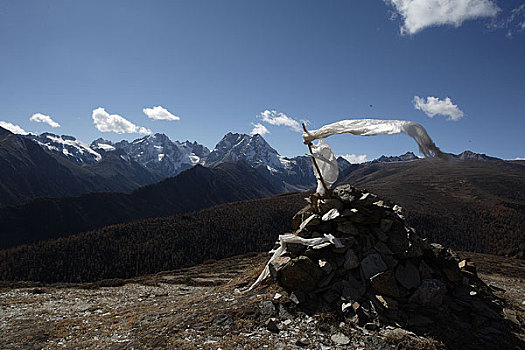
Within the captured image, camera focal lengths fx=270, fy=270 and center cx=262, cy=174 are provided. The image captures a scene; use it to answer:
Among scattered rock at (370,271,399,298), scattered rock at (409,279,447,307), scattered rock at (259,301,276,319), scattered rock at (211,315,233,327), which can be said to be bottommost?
scattered rock at (211,315,233,327)

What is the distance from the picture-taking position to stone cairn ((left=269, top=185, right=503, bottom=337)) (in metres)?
9.00

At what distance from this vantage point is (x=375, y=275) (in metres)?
9.56

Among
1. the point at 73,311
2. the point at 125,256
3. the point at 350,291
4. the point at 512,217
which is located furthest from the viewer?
the point at 512,217

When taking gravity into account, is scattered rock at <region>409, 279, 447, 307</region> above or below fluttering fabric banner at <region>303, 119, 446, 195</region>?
below

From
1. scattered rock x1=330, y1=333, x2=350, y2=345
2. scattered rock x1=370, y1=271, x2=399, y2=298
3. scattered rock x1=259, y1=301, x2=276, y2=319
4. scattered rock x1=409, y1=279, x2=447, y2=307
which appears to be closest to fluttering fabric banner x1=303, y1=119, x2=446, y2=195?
scattered rock x1=370, y1=271, x2=399, y2=298

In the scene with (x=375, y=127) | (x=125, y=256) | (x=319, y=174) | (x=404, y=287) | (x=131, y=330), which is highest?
(x=375, y=127)

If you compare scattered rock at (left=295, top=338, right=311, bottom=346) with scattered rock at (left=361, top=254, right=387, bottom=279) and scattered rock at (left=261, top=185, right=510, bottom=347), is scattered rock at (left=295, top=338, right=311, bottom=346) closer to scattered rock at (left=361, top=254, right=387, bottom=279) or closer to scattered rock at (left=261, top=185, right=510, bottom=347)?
scattered rock at (left=261, top=185, right=510, bottom=347)

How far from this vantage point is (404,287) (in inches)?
379

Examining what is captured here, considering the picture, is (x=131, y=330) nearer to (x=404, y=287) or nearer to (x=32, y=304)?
(x=404, y=287)

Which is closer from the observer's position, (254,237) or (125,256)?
(125,256)

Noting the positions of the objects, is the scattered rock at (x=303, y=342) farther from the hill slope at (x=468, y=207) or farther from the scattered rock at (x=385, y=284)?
the hill slope at (x=468, y=207)

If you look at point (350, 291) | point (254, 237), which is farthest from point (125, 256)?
point (350, 291)

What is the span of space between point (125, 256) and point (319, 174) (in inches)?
2503

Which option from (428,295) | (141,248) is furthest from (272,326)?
(141,248)
